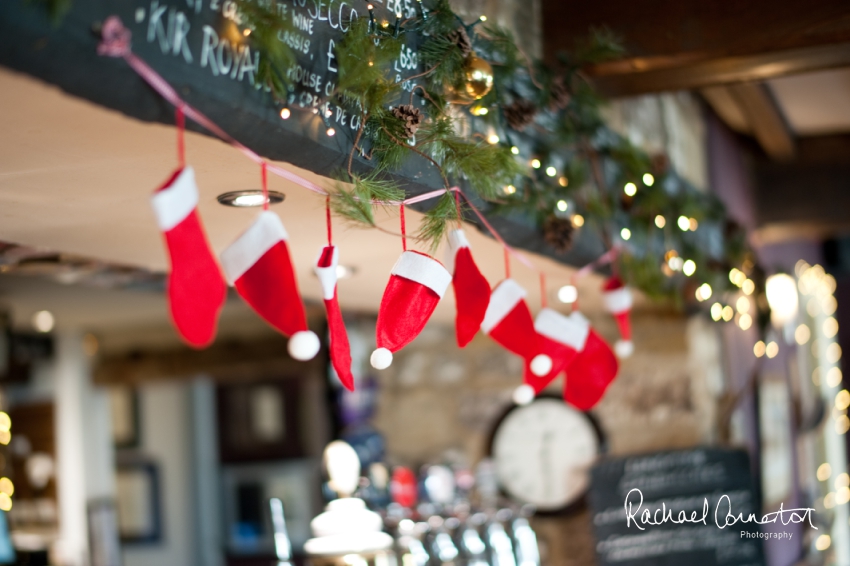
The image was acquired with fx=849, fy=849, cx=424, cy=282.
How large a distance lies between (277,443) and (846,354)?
5.24m

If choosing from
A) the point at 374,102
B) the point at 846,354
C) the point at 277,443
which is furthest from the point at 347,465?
the point at 846,354

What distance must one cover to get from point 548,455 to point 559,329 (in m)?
1.27

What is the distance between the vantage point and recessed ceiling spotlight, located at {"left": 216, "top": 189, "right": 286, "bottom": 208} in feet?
4.77

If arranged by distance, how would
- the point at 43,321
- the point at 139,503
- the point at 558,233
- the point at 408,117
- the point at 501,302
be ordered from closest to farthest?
the point at 408,117 < the point at 501,302 < the point at 558,233 < the point at 43,321 < the point at 139,503

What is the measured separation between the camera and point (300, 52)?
4.08 feet

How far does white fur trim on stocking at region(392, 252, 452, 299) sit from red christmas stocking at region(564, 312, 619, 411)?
2.98ft

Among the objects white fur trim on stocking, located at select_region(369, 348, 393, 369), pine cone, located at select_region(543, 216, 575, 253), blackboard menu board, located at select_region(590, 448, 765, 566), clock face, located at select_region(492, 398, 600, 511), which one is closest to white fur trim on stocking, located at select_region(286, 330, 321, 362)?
white fur trim on stocking, located at select_region(369, 348, 393, 369)

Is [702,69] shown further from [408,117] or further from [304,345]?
[304,345]

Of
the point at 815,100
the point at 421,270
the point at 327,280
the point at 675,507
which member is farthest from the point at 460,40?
the point at 815,100

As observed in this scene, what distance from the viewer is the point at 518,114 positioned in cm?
192

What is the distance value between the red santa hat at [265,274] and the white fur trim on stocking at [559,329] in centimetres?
109

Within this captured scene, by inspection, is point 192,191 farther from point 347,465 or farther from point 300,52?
point 347,465

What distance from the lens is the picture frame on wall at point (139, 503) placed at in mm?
5625

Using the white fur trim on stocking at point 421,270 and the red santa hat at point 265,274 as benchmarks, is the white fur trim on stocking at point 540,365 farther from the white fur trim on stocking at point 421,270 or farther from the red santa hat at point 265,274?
the red santa hat at point 265,274
